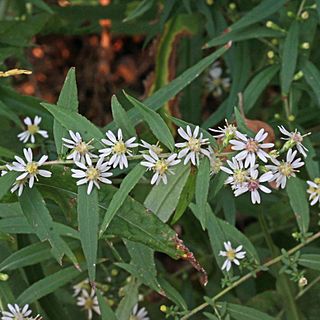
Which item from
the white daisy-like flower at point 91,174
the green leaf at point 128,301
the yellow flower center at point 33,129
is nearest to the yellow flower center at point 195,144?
the white daisy-like flower at point 91,174

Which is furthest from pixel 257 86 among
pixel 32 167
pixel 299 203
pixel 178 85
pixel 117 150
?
pixel 32 167

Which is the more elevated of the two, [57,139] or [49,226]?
[57,139]

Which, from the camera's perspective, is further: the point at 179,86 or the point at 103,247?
the point at 103,247

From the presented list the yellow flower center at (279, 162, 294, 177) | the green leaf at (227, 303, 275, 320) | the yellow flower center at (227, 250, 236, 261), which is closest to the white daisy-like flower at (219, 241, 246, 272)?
the yellow flower center at (227, 250, 236, 261)

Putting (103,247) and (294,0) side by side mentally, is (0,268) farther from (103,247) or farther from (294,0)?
(294,0)

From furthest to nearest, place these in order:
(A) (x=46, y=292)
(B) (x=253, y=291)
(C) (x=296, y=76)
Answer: (B) (x=253, y=291) < (C) (x=296, y=76) < (A) (x=46, y=292)

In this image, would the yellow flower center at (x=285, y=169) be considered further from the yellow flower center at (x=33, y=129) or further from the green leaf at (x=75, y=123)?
the yellow flower center at (x=33, y=129)

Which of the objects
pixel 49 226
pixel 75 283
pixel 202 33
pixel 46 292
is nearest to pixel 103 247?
pixel 75 283

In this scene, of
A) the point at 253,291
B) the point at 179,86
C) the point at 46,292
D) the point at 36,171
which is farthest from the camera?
the point at 253,291
